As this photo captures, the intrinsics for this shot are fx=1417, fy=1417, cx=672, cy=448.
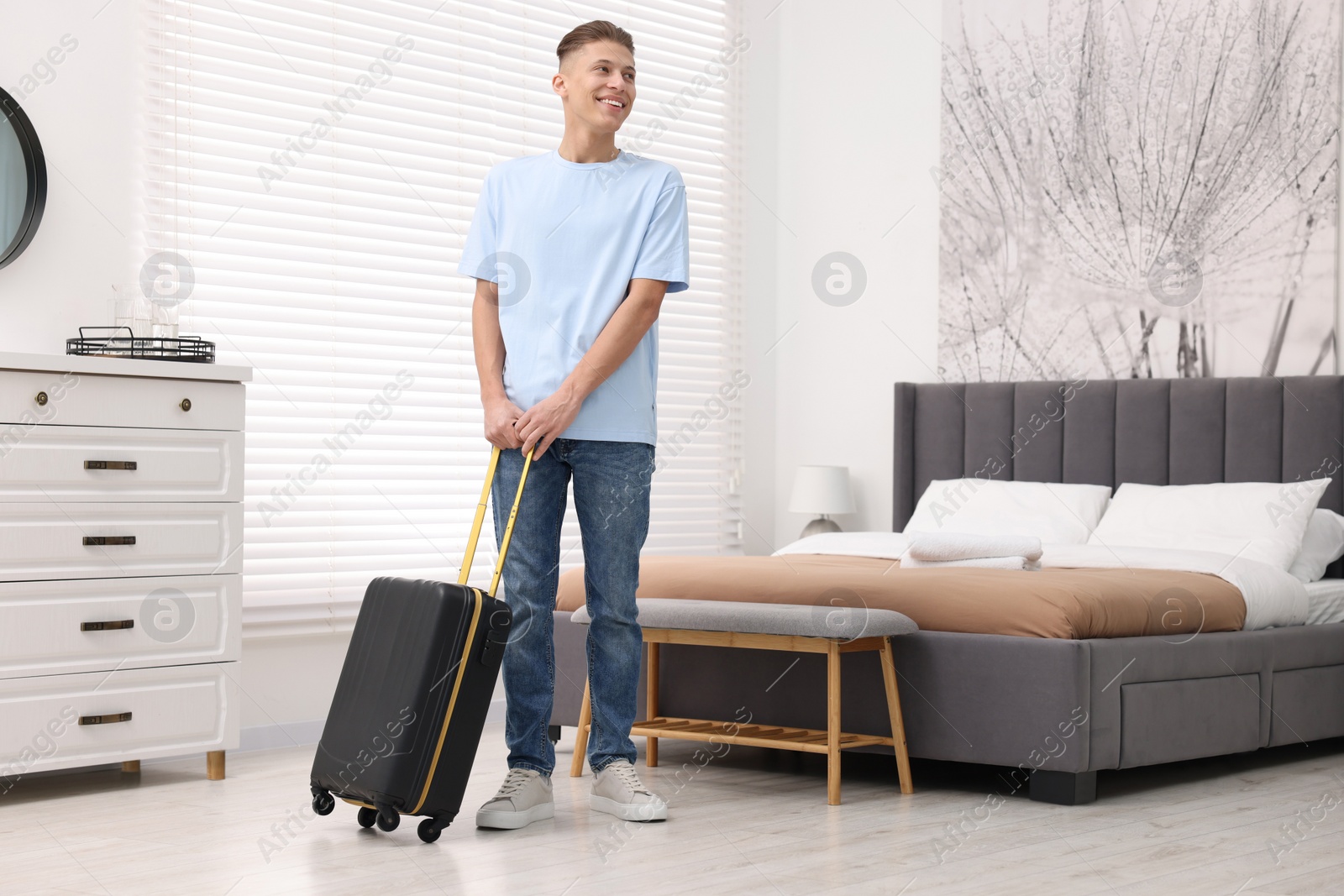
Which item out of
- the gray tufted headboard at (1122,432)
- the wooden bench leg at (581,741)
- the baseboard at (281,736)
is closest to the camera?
the wooden bench leg at (581,741)

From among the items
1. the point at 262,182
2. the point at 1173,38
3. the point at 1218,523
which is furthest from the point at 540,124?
the point at 1218,523

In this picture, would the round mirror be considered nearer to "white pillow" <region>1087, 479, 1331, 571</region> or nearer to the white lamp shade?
the white lamp shade

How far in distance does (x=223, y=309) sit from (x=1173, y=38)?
326cm

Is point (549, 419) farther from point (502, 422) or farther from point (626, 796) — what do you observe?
point (626, 796)

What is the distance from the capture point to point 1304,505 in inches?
163

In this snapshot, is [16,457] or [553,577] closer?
[553,577]

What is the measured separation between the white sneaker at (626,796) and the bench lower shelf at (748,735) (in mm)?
299

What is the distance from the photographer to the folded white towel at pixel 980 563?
3752 mm

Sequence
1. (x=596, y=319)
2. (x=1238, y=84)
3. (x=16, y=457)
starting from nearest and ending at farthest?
(x=596, y=319) → (x=16, y=457) → (x=1238, y=84)

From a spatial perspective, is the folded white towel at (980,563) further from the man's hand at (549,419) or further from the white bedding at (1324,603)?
the man's hand at (549,419)


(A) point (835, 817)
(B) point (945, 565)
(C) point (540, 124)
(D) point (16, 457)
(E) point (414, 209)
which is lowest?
(A) point (835, 817)

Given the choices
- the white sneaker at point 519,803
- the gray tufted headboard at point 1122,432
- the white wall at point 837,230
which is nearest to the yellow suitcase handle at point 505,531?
the white sneaker at point 519,803

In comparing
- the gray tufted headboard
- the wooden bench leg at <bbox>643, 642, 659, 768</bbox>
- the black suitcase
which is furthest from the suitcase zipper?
the gray tufted headboard

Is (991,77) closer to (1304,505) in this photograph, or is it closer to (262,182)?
(1304,505)
